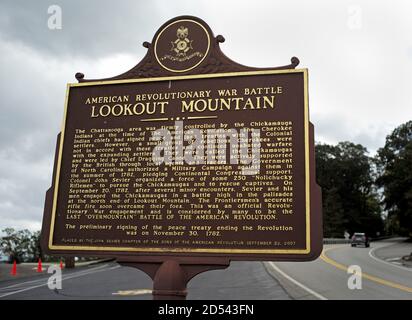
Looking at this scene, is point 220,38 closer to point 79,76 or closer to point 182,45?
point 182,45

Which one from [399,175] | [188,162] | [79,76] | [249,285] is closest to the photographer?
[188,162]

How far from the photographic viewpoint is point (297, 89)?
6.23 meters

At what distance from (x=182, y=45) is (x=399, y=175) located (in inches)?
A: 2464

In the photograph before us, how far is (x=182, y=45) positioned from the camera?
22.2ft

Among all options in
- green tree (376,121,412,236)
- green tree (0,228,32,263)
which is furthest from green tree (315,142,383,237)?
green tree (0,228,32,263)

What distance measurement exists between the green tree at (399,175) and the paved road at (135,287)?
148 ft

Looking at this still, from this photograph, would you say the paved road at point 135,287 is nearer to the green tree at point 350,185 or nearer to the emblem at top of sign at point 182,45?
the emblem at top of sign at point 182,45

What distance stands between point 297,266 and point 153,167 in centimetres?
1705

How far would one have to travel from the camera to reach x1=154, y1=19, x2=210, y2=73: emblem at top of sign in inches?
264

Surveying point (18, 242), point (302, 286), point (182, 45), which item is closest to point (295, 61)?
point (182, 45)

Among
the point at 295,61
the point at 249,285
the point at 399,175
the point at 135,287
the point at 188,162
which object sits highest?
the point at 399,175

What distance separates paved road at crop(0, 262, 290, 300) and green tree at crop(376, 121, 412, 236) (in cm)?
4505

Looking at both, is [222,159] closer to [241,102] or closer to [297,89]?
[241,102]
